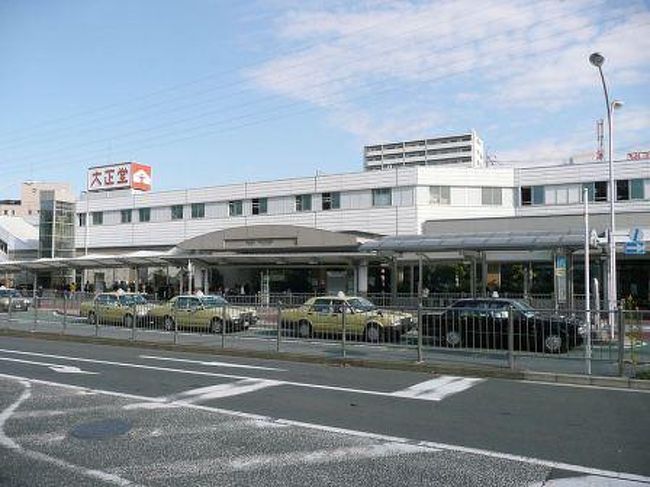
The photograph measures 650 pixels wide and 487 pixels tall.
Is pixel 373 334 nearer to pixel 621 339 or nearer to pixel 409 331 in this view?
pixel 409 331

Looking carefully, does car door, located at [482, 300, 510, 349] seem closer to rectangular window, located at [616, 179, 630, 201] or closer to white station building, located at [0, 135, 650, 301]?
white station building, located at [0, 135, 650, 301]

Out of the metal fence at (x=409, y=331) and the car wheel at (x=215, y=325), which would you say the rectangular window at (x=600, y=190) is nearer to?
the metal fence at (x=409, y=331)

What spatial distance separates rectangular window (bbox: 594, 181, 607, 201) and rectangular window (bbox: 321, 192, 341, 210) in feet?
57.5

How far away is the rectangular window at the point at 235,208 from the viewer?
53094 mm

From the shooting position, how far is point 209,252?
48.7 m

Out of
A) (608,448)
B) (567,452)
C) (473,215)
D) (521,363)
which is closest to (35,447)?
(567,452)

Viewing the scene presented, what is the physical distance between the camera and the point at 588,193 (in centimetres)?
4447

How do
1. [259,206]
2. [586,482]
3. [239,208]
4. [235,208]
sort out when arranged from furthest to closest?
[235,208]
[239,208]
[259,206]
[586,482]

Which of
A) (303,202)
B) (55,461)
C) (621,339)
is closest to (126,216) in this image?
(303,202)

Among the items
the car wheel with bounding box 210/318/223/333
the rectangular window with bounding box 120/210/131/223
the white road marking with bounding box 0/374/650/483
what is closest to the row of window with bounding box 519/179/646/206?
the car wheel with bounding box 210/318/223/333

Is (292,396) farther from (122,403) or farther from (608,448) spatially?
(608,448)

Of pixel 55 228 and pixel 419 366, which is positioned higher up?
pixel 55 228

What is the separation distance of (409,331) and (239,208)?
38787 millimetres

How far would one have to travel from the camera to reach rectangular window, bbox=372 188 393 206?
A: 46.6m
